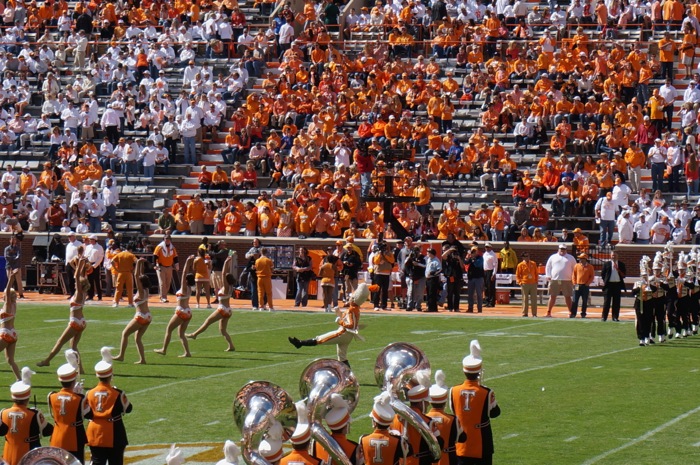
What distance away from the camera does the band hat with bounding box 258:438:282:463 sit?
926 centimetres

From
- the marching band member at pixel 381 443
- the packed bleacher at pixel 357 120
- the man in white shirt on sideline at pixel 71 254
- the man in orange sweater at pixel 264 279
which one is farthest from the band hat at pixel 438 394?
the man in white shirt on sideline at pixel 71 254

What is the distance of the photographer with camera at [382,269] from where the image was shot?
1273 inches

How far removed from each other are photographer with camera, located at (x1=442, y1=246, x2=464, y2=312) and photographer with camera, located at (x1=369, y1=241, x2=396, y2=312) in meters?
1.20

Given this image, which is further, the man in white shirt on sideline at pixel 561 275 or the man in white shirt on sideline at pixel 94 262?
the man in white shirt on sideline at pixel 94 262

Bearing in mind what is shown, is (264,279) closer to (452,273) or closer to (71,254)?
(452,273)

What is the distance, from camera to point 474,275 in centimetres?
3194

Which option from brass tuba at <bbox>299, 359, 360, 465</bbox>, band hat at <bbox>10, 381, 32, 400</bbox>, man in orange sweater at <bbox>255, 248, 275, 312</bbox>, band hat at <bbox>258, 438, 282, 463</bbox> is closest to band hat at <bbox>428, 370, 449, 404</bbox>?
brass tuba at <bbox>299, 359, 360, 465</bbox>

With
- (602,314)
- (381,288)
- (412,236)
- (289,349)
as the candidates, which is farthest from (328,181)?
(289,349)

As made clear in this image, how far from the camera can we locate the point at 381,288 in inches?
1283

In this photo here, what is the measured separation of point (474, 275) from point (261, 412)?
2179 centimetres

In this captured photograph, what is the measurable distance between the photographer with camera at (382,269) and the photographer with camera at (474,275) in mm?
1757

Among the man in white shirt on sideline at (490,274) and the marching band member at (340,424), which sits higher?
the marching band member at (340,424)

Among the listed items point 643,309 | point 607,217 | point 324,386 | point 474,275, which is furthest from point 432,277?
point 324,386

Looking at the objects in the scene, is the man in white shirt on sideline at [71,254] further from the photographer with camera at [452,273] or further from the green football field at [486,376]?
the photographer with camera at [452,273]
